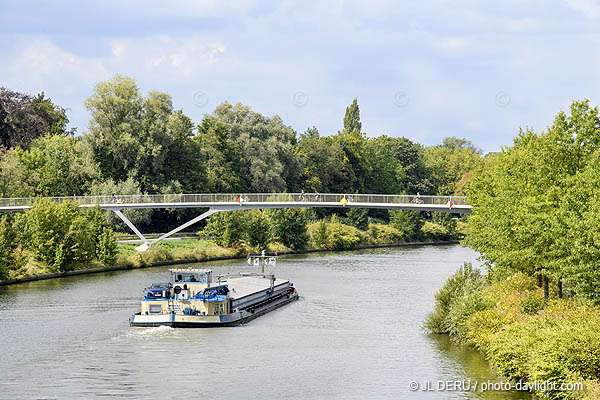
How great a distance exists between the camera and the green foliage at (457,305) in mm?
43156

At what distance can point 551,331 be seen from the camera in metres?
32.3

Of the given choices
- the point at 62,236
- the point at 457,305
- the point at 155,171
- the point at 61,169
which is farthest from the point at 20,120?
the point at 457,305

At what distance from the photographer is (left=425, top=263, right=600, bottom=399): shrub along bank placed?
97.7 ft

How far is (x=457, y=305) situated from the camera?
44625mm

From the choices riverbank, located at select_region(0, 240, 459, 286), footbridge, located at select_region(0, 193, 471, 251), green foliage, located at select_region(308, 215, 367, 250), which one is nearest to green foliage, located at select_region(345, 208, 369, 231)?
green foliage, located at select_region(308, 215, 367, 250)

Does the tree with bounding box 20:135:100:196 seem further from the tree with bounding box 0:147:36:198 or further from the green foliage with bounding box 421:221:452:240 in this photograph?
the green foliage with bounding box 421:221:452:240

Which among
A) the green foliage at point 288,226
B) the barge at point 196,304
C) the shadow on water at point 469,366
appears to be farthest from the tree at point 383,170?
the shadow on water at point 469,366

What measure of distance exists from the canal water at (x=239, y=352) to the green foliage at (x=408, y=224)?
6710cm

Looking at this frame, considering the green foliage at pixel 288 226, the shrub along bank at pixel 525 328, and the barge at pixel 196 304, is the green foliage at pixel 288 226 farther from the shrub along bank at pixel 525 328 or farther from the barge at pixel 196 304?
the shrub along bank at pixel 525 328

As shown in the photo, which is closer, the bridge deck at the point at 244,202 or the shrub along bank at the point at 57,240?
the shrub along bank at the point at 57,240

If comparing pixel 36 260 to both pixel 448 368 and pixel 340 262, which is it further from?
pixel 448 368

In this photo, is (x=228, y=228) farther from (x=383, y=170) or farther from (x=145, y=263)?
(x=383, y=170)

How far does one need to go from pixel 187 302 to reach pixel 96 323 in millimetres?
5501

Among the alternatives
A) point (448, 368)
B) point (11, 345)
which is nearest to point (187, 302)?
point (11, 345)
